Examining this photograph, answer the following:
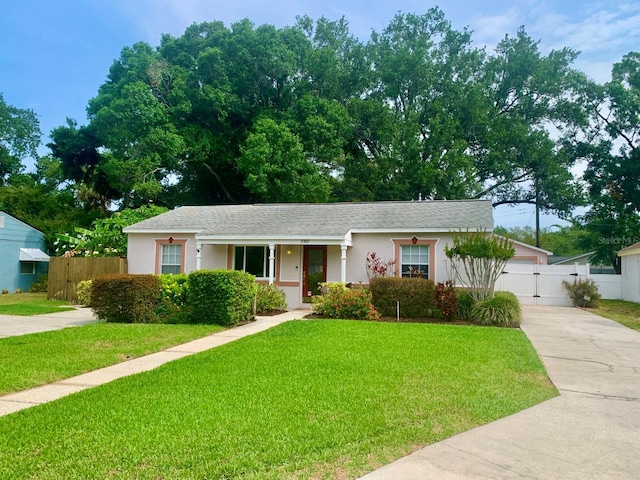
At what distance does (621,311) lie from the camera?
1781 cm

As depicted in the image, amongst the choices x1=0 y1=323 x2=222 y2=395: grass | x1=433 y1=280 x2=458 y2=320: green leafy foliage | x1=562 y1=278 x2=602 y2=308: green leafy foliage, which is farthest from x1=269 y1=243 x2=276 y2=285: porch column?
x1=562 y1=278 x2=602 y2=308: green leafy foliage

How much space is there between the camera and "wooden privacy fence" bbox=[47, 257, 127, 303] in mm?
18359

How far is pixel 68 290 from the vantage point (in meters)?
18.8

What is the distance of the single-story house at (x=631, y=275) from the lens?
20797 millimetres

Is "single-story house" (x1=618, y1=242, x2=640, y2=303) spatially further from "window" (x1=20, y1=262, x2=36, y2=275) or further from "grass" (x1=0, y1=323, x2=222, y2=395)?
"window" (x1=20, y1=262, x2=36, y2=275)

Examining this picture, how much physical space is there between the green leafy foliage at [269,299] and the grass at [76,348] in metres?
3.24

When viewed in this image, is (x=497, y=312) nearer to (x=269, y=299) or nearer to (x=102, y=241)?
(x=269, y=299)

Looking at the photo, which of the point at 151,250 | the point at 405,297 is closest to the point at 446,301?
the point at 405,297

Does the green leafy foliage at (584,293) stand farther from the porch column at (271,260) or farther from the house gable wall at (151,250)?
the house gable wall at (151,250)

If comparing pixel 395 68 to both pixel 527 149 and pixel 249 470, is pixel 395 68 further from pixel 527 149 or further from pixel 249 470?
pixel 249 470

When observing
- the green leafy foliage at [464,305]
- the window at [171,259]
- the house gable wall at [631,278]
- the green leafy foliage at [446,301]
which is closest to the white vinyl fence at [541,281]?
the house gable wall at [631,278]

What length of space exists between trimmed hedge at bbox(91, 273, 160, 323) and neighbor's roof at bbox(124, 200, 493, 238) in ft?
16.0

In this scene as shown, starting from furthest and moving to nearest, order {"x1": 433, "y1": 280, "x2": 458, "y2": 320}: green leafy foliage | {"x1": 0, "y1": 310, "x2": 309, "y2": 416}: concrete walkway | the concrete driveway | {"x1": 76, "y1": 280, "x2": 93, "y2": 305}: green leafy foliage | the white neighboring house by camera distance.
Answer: the white neighboring house → {"x1": 76, "y1": 280, "x2": 93, "y2": 305}: green leafy foliage → {"x1": 433, "y1": 280, "x2": 458, "y2": 320}: green leafy foliage → the concrete driveway → {"x1": 0, "y1": 310, "x2": 309, "y2": 416}: concrete walkway

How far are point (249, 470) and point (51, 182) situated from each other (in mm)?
39090
